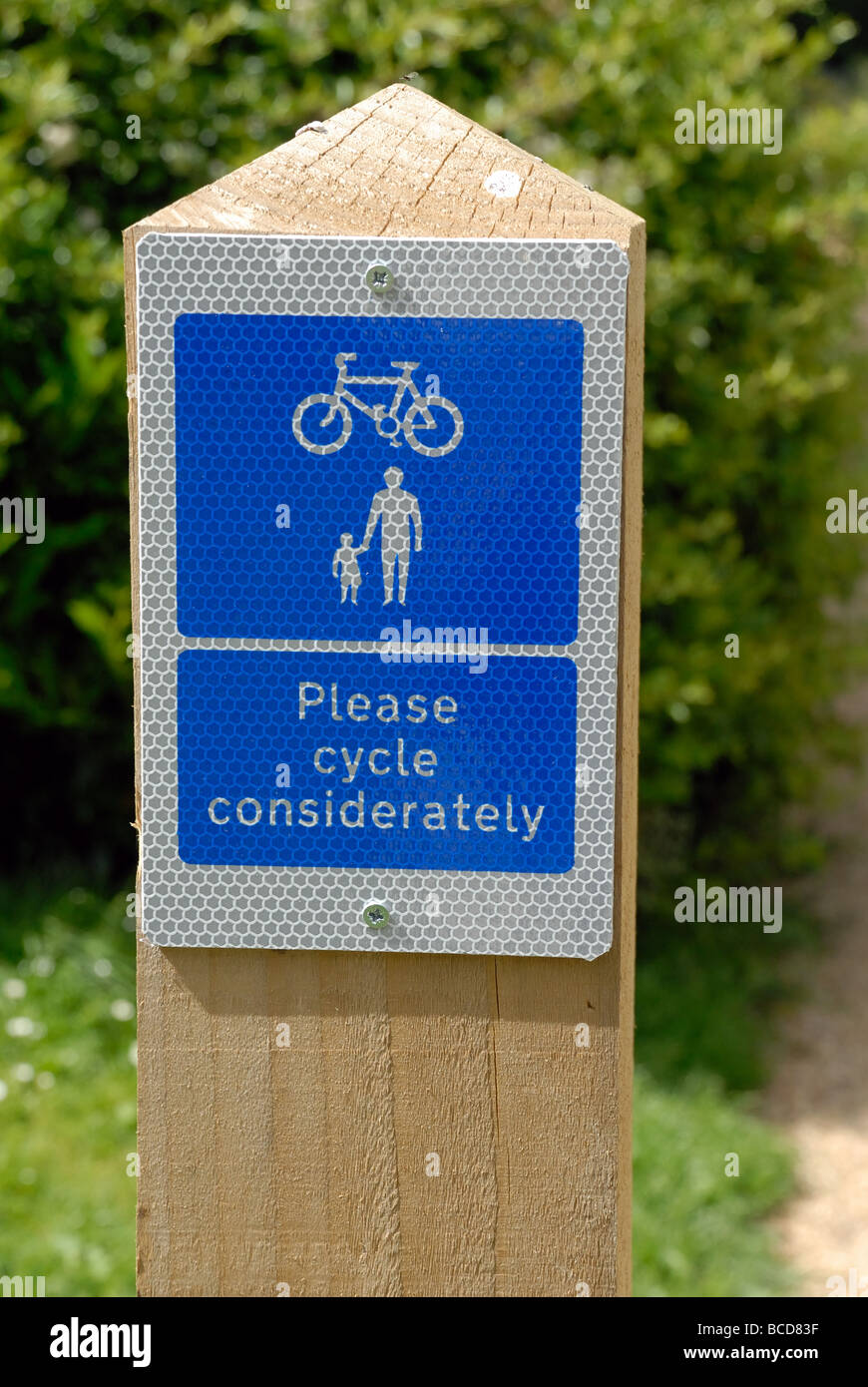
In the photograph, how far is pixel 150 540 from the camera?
1342 millimetres

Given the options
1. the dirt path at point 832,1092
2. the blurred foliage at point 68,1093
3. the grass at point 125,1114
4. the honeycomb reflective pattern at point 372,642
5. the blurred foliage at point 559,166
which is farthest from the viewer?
the blurred foliage at point 559,166

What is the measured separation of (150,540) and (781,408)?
3.19m

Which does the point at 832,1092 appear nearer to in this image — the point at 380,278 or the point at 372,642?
the point at 372,642

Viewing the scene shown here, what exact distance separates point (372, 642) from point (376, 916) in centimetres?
28

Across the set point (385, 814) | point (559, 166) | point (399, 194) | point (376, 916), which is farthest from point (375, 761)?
point (559, 166)

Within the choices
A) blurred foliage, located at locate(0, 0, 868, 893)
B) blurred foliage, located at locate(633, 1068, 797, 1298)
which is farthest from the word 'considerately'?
blurred foliage, located at locate(0, 0, 868, 893)

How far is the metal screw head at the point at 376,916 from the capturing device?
136 centimetres

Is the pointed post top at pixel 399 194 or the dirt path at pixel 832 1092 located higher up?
the pointed post top at pixel 399 194

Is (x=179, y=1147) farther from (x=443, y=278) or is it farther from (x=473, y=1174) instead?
(x=443, y=278)

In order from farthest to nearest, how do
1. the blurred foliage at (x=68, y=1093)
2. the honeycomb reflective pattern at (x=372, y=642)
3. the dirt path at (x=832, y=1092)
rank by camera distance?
the dirt path at (x=832, y=1092) → the blurred foliage at (x=68, y=1093) → the honeycomb reflective pattern at (x=372, y=642)

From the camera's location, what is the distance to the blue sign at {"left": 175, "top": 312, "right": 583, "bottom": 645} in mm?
1300

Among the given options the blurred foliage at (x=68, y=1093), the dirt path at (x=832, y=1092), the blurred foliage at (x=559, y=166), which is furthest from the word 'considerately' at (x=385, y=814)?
the dirt path at (x=832, y=1092)

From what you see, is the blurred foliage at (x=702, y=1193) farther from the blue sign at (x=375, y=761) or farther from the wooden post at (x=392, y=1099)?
the blue sign at (x=375, y=761)

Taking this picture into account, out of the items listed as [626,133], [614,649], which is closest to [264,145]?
[626,133]
